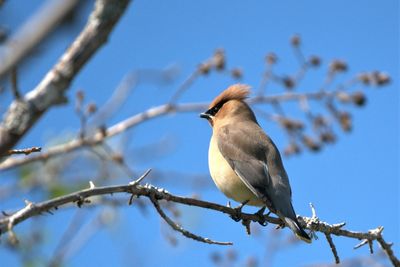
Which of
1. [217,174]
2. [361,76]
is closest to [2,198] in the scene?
[217,174]

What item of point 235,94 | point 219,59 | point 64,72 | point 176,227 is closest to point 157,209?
point 176,227

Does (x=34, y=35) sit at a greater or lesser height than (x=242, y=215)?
lesser

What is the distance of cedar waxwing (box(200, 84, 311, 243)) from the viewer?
447cm

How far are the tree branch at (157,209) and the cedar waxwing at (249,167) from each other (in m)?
0.18

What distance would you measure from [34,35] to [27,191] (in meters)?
4.27

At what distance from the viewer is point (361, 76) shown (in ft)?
18.8

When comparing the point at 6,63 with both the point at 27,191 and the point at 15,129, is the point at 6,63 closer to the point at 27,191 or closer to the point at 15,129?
the point at 15,129

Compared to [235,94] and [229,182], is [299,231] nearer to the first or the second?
[229,182]

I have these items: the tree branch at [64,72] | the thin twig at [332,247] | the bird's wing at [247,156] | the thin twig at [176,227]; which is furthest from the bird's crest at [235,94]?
the tree branch at [64,72]

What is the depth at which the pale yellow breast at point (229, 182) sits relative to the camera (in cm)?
474

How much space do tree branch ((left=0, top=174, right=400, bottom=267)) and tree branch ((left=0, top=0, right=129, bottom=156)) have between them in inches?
15.6

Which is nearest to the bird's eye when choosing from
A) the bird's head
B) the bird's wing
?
the bird's head

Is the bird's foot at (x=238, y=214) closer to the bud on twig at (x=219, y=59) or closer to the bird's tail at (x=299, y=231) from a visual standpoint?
the bird's tail at (x=299, y=231)

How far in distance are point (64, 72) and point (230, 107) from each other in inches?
181
